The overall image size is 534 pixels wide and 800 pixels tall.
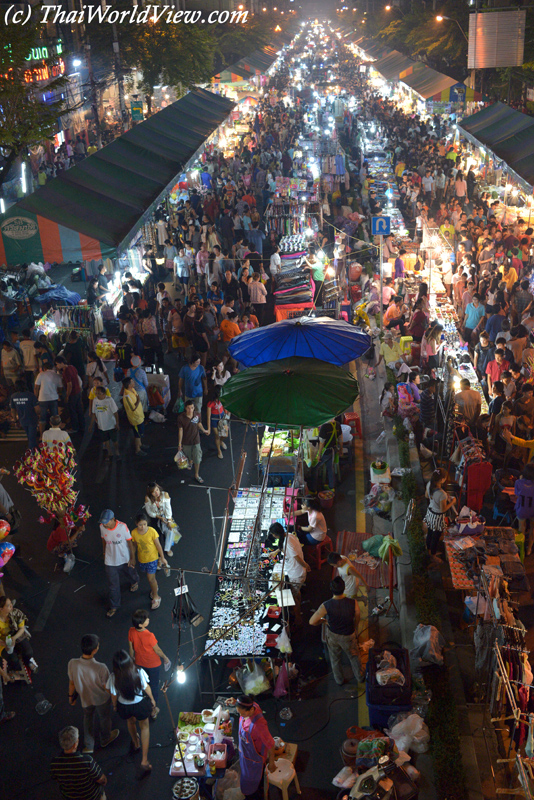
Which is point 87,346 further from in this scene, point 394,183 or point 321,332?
point 394,183

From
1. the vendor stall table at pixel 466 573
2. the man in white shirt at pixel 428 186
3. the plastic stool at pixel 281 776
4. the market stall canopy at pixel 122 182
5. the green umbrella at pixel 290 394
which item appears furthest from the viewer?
the man in white shirt at pixel 428 186

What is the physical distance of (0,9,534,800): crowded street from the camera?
5.95 m

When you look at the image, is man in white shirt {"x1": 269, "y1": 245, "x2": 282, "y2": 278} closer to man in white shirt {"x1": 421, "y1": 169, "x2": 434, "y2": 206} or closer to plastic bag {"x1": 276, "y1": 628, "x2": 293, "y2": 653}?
man in white shirt {"x1": 421, "y1": 169, "x2": 434, "y2": 206}

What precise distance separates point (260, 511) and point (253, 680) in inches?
65.1

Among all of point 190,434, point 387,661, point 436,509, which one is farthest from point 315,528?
point 190,434

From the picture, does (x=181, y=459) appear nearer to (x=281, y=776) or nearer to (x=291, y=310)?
(x=281, y=776)

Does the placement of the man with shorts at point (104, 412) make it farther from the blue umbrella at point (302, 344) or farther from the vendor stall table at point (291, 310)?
the vendor stall table at point (291, 310)

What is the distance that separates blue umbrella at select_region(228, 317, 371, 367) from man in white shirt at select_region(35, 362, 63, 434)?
3221 millimetres

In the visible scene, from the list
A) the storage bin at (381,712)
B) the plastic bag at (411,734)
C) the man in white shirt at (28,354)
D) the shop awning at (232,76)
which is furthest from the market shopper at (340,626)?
the shop awning at (232,76)

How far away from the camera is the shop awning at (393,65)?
43766 mm

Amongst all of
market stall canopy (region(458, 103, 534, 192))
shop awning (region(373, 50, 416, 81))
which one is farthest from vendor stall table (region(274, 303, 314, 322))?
shop awning (region(373, 50, 416, 81))

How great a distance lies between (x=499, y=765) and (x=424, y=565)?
7.61ft

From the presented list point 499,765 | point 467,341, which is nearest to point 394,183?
point 467,341

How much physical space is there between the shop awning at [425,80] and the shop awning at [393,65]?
51.7 inches
